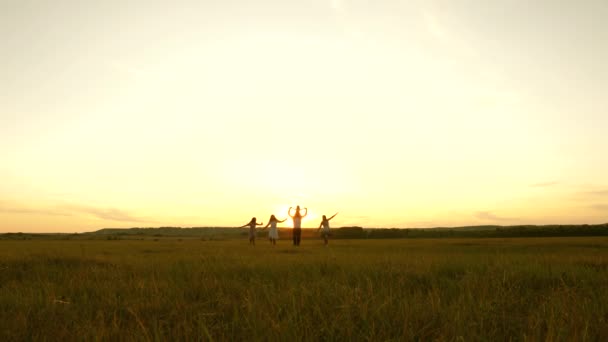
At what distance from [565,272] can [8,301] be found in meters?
7.18

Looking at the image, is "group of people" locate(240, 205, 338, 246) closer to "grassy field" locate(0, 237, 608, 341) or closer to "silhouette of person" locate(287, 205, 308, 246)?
"silhouette of person" locate(287, 205, 308, 246)

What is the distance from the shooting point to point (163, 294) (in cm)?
432

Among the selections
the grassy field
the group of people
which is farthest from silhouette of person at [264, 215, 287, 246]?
the grassy field

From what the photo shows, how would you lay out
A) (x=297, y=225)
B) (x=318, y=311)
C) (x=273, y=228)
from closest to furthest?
(x=318, y=311)
(x=297, y=225)
(x=273, y=228)

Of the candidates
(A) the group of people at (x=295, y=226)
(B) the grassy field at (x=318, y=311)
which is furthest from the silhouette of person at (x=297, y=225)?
(B) the grassy field at (x=318, y=311)

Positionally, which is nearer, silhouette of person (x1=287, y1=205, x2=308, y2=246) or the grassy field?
the grassy field

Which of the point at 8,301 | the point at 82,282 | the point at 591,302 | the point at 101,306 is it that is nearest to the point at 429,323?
the point at 591,302

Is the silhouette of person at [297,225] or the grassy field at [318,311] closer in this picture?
the grassy field at [318,311]

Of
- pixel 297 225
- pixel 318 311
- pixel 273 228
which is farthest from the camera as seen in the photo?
pixel 273 228

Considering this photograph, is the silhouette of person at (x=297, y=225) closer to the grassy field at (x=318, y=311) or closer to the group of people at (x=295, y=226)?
the group of people at (x=295, y=226)

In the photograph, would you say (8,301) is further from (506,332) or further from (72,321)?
(506,332)

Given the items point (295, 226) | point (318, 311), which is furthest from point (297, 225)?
point (318, 311)

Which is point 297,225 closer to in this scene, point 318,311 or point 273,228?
point 273,228

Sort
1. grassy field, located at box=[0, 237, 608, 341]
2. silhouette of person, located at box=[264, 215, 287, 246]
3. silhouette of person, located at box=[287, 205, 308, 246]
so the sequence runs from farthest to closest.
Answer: silhouette of person, located at box=[264, 215, 287, 246]
silhouette of person, located at box=[287, 205, 308, 246]
grassy field, located at box=[0, 237, 608, 341]
